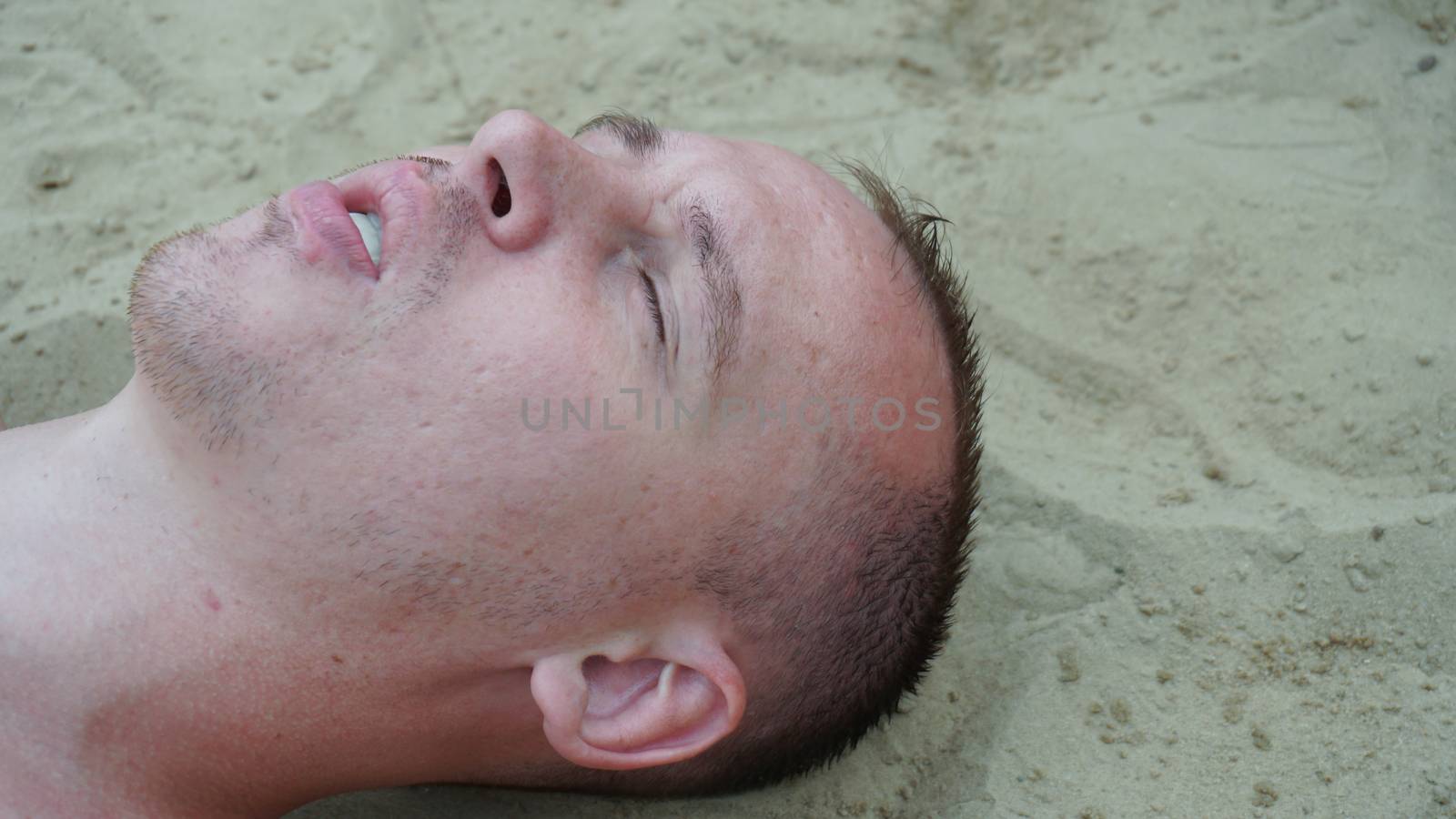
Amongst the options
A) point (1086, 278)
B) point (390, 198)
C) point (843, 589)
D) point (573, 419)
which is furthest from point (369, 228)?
point (1086, 278)

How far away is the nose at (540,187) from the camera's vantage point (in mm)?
1904

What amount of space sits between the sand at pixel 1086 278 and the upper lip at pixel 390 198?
3.74ft

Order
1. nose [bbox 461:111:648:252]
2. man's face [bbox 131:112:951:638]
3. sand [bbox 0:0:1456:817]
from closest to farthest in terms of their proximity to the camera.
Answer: man's face [bbox 131:112:951:638] < nose [bbox 461:111:648:252] < sand [bbox 0:0:1456:817]

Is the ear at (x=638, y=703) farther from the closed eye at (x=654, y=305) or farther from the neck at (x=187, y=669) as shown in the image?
the closed eye at (x=654, y=305)

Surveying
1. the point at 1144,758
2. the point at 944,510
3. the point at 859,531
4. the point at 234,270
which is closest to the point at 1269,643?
the point at 1144,758

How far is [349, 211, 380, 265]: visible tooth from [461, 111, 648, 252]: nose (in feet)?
0.65

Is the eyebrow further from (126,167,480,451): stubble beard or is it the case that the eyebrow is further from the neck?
the neck

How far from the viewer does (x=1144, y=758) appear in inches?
88.9

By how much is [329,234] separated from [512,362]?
404 mm

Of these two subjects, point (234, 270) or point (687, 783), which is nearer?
point (234, 270)

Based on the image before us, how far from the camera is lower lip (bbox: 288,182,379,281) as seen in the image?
187cm

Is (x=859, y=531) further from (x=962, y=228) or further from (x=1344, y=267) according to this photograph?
(x=1344, y=267)

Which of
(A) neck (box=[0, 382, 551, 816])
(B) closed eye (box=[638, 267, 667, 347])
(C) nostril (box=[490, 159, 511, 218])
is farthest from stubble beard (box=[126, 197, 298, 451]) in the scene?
(B) closed eye (box=[638, 267, 667, 347])

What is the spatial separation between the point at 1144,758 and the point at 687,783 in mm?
901
